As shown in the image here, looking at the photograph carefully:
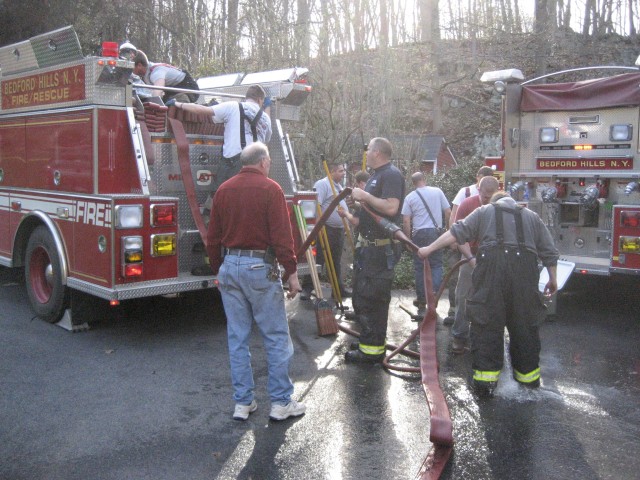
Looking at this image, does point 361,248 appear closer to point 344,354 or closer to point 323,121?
point 344,354

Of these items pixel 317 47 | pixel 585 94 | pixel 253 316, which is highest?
pixel 317 47

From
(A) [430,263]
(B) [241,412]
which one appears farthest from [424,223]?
(B) [241,412]

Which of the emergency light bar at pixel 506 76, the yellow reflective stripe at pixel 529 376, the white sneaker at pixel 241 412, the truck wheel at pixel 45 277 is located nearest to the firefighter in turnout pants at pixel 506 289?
the yellow reflective stripe at pixel 529 376

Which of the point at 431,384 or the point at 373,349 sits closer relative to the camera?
the point at 431,384

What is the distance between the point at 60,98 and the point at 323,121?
6183mm

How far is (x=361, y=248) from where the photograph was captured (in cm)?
588

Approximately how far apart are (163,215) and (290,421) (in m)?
2.44

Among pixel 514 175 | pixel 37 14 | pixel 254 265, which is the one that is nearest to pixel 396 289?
pixel 514 175

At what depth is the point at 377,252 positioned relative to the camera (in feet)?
19.0

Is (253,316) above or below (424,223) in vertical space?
below

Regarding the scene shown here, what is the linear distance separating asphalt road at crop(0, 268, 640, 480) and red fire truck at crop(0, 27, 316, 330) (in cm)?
66

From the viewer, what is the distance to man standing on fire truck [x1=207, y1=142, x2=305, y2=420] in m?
4.43

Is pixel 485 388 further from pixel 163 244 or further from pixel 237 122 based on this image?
pixel 237 122

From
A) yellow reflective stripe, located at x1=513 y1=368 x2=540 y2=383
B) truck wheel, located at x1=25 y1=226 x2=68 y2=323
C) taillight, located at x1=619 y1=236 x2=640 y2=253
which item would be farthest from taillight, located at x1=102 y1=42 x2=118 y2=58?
taillight, located at x1=619 y1=236 x2=640 y2=253
